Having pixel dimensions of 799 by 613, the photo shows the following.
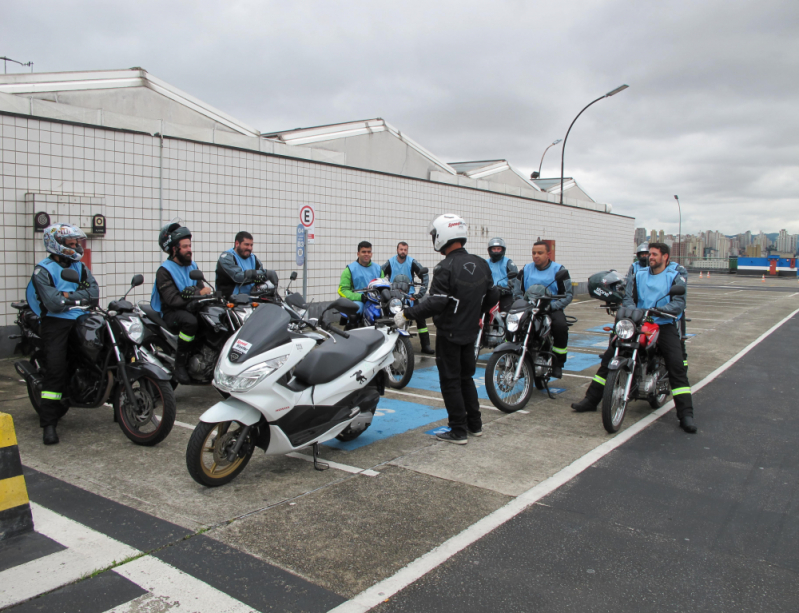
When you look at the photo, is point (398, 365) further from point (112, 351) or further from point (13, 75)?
point (13, 75)

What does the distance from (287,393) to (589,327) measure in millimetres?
11045

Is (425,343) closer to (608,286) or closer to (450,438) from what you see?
(608,286)

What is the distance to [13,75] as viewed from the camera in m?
10.1

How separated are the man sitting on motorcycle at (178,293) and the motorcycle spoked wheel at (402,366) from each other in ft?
7.59

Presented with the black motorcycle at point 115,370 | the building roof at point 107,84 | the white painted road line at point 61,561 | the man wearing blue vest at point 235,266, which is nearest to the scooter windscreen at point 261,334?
the black motorcycle at point 115,370

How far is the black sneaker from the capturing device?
521 centimetres

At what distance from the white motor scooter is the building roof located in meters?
8.25

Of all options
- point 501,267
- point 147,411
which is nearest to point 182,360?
point 147,411

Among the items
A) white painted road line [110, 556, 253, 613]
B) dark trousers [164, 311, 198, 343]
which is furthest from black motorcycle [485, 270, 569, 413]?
white painted road line [110, 556, 253, 613]

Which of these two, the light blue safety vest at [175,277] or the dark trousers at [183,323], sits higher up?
the light blue safety vest at [175,277]

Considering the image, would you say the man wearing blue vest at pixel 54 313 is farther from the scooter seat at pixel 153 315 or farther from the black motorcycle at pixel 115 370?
the scooter seat at pixel 153 315

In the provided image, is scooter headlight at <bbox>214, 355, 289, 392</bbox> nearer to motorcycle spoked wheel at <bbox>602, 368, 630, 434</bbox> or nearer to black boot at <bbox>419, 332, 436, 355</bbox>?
motorcycle spoked wheel at <bbox>602, 368, 630, 434</bbox>

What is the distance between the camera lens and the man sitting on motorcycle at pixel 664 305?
6000 mm

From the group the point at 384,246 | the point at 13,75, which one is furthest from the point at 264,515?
the point at 384,246
